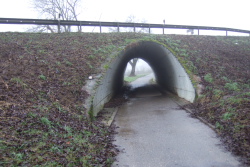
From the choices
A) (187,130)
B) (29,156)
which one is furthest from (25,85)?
(187,130)

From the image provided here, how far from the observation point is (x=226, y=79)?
40.8ft

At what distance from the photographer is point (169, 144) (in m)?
6.26

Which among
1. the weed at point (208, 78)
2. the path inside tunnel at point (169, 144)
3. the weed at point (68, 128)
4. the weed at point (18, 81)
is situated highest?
the weed at point (18, 81)

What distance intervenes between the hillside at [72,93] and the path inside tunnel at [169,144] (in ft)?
1.35

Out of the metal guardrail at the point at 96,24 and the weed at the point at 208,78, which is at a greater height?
the metal guardrail at the point at 96,24

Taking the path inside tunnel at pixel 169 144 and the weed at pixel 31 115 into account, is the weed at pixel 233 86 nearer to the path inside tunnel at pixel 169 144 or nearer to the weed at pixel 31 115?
the path inside tunnel at pixel 169 144

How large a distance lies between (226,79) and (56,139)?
35.3 ft

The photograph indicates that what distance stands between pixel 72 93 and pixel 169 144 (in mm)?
5038

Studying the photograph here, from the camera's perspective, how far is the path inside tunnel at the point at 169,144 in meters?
5.08

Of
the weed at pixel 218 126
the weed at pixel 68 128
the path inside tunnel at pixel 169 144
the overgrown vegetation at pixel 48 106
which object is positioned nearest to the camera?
the overgrown vegetation at pixel 48 106

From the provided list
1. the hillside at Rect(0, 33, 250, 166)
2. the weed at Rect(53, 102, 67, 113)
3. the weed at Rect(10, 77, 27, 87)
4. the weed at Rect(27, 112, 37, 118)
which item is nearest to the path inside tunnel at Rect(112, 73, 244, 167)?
the hillside at Rect(0, 33, 250, 166)

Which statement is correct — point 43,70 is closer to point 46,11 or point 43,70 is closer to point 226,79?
point 226,79

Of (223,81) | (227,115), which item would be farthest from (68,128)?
(223,81)

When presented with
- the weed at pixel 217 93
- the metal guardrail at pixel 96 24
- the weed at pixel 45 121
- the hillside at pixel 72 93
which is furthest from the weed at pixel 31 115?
the metal guardrail at pixel 96 24
